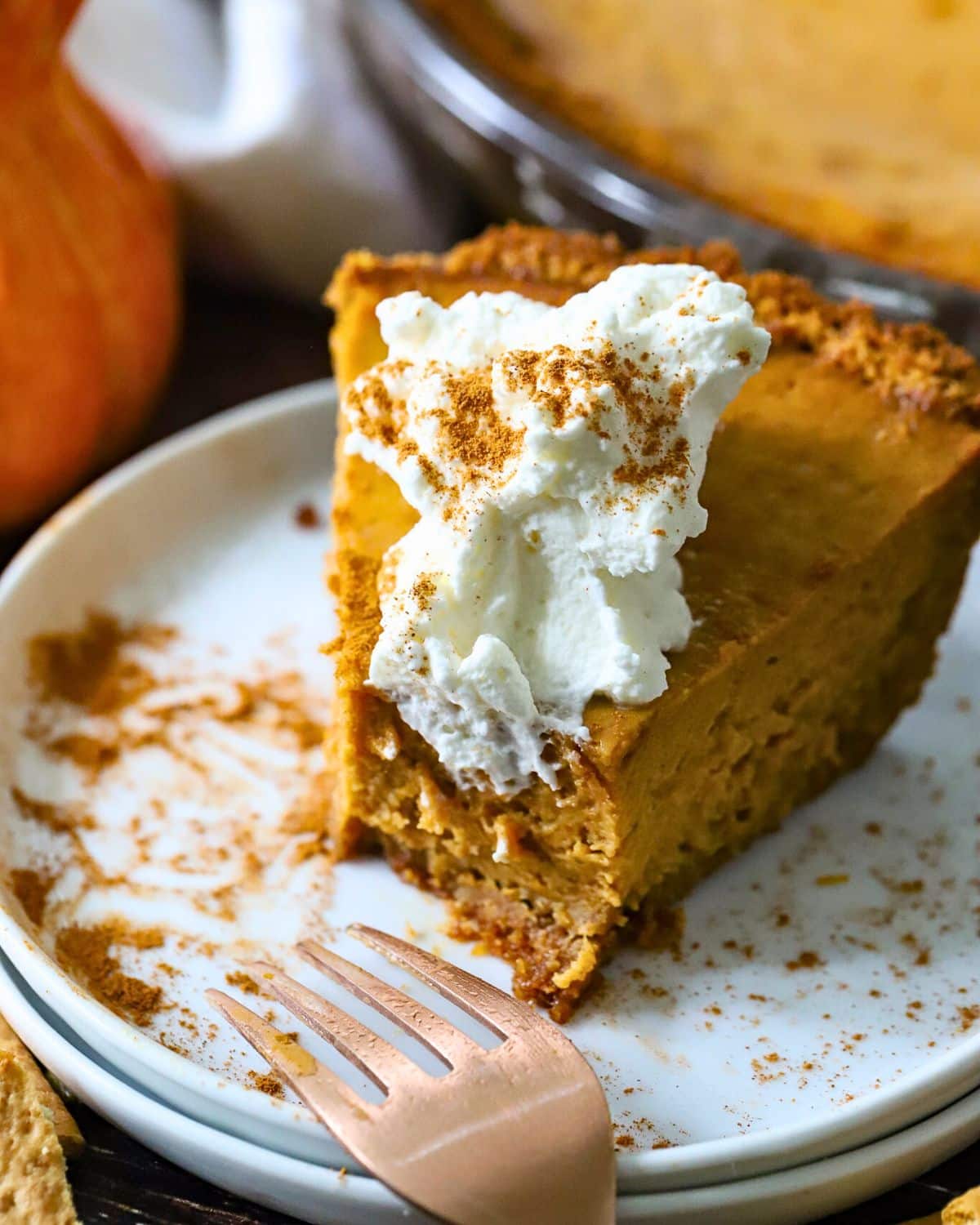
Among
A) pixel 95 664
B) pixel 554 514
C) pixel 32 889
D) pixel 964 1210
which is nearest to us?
pixel 964 1210

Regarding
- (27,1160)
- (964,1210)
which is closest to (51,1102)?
(27,1160)

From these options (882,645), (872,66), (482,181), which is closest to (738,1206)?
(882,645)

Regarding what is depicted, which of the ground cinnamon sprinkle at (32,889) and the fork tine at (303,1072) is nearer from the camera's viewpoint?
the fork tine at (303,1072)

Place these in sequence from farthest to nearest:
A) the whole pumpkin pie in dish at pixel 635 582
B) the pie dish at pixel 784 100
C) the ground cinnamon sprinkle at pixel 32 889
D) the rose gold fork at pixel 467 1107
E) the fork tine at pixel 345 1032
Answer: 1. the pie dish at pixel 784 100
2. the ground cinnamon sprinkle at pixel 32 889
3. the whole pumpkin pie in dish at pixel 635 582
4. the fork tine at pixel 345 1032
5. the rose gold fork at pixel 467 1107

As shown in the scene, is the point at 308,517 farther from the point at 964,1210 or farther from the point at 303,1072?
the point at 964,1210

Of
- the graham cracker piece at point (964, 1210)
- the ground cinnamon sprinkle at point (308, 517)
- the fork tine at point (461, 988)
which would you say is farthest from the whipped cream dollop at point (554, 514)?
the ground cinnamon sprinkle at point (308, 517)

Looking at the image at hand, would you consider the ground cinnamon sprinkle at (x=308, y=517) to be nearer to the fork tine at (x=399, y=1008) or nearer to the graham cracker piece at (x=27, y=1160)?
the fork tine at (x=399, y=1008)
